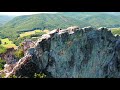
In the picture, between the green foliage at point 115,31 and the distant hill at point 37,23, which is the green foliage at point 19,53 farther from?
the green foliage at point 115,31

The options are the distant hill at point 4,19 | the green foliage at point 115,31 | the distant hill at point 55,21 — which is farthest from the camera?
the green foliage at point 115,31

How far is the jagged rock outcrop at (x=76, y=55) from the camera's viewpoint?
761 centimetres

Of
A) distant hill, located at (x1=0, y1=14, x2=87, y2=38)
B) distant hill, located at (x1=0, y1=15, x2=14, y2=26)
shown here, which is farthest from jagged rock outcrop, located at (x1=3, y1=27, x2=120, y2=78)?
distant hill, located at (x1=0, y1=15, x2=14, y2=26)

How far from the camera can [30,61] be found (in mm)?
7723

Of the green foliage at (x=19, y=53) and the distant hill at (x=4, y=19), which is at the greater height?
the distant hill at (x=4, y=19)

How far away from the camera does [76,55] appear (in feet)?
26.7

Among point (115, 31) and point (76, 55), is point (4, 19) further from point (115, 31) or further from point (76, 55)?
point (115, 31)

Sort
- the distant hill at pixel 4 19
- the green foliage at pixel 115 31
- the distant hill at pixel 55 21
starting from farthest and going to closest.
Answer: the green foliage at pixel 115 31
the distant hill at pixel 55 21
the distant hill at pixel 4 19

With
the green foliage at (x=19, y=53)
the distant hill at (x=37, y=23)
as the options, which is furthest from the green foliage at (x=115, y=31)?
the green foliage at (x=19, y=53)

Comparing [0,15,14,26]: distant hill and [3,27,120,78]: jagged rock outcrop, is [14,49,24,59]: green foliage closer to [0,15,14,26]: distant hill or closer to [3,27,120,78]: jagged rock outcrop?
[3,27,120,78]: jagged rock outcrop

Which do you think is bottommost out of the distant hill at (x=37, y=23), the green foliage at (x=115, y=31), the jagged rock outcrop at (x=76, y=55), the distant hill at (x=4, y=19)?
the jagged rock outcrop at (x=76, y=55)

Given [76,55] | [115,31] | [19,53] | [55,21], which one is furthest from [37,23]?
Result: [115,31]
